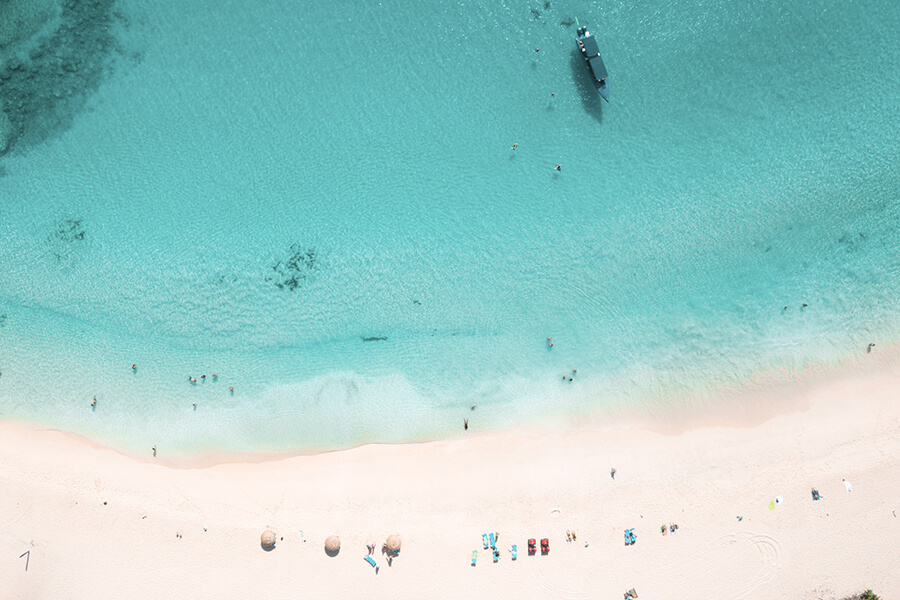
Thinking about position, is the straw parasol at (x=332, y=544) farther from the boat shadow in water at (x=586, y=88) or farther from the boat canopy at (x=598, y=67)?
the boat canopy at (x=598, y=67)

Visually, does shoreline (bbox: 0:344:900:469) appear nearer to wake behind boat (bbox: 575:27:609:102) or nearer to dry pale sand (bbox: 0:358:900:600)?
dry pale sand (bbox: 0:358:900:600)

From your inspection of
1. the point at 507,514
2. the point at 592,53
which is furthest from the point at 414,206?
the point at 507,514

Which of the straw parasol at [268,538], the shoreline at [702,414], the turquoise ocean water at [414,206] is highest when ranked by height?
the turquoise ocean water at [414,206]

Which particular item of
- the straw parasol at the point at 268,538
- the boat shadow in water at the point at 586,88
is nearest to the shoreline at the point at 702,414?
the straw parasol at the point at 268,538

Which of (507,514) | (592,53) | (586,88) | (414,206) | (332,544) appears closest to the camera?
(332,544)

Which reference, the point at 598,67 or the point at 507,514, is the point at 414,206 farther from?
the point at 507,514

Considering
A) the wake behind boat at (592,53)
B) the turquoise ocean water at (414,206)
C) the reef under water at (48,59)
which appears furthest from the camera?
the reef under water at (48,59)
